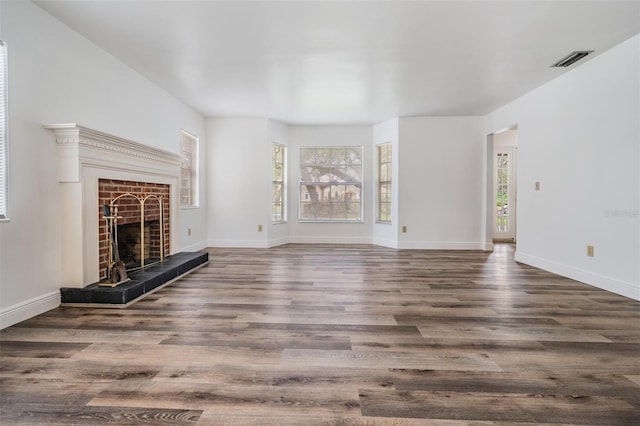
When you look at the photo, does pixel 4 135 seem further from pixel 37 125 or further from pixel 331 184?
pixel 331 184

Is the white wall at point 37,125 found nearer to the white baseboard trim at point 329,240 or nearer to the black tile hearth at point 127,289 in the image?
the black tile hearth at point 127,289

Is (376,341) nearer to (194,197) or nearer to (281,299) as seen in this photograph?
(281,299)

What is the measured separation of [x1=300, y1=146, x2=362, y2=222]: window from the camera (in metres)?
7.17

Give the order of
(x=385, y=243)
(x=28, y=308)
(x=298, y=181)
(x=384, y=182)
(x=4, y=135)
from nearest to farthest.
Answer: (x=4, y=135), (x=28, y=308), (x=385, y=243), (x=384, y=182), (x=298, y=181)

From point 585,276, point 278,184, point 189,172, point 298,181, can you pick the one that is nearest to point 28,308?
point 189,172

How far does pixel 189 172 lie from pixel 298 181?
2211 millimetres

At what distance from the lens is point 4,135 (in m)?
2.38

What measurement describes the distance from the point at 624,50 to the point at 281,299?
161 inches

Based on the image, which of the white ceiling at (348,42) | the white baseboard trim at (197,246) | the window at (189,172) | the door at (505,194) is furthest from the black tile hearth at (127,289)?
the door at (505,194)

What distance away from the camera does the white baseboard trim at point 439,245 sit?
20.6 feet

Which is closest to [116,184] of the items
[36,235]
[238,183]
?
[36,235]

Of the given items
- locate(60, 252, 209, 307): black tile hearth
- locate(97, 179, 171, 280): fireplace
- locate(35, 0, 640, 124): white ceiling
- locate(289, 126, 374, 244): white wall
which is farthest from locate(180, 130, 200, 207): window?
locate(60, 252, 209, 307): black tile hearth

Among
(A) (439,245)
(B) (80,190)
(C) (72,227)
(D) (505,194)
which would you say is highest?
(D) (505,194)

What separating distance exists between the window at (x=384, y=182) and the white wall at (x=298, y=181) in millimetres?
192
